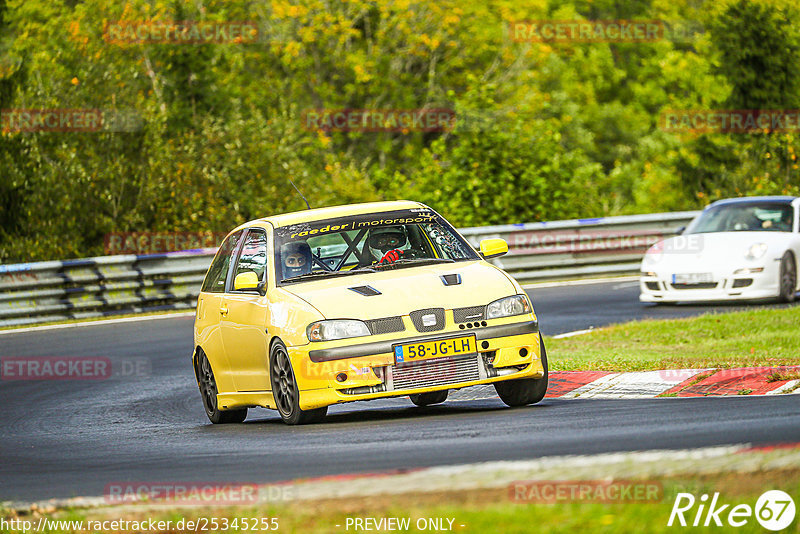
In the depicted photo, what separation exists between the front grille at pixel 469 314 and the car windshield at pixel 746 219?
10.4 metres

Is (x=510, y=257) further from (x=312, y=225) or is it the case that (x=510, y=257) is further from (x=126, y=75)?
(x=312, y=225)

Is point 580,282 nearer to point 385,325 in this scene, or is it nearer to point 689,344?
point 689,344

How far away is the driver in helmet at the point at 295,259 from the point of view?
1036 cm

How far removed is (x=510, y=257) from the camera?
23844 mm

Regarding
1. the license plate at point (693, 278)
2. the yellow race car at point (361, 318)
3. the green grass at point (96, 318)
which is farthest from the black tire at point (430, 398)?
the green grass at point (96, 318)

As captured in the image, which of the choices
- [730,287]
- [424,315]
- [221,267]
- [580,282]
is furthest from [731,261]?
[424,315]

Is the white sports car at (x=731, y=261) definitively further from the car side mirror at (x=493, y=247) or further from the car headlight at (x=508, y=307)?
the car headlight at (x=508, y=307)

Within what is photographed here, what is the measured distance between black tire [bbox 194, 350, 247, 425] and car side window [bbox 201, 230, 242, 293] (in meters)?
0.58

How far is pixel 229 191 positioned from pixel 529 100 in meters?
21.1

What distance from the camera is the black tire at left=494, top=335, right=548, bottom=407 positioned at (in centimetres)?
1000

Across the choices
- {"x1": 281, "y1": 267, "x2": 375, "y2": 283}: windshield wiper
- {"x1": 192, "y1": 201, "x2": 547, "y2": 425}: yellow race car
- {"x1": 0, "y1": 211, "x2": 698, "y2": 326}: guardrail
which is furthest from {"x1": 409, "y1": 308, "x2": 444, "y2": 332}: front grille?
{"x1": 0, "y1": 211, "x2": 698, "y2": 326}: guardrail

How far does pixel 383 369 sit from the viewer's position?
933 centimetres

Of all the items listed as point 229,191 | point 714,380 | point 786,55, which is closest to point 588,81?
point 786,55

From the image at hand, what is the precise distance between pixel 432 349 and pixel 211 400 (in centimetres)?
276
